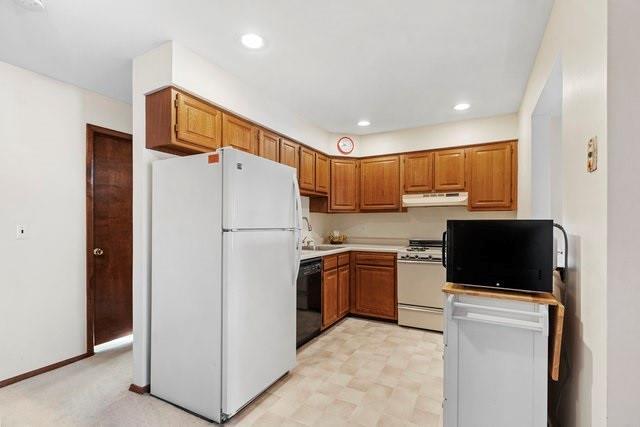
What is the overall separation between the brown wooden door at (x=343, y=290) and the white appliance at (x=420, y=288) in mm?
661

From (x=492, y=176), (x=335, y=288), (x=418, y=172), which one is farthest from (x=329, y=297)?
(x=492, y=176)

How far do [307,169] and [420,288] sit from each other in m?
1.96

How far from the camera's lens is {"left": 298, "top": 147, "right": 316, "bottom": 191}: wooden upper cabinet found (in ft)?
12.2

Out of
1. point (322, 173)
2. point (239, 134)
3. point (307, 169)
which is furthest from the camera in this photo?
point (322, 173)

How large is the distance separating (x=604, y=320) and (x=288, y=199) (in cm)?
192

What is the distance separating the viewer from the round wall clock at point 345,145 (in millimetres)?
4426

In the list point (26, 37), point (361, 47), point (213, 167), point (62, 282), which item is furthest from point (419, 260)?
point (26, 37)

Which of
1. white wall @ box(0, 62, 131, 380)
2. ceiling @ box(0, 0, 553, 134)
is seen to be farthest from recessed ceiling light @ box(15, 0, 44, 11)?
white wall @ box(0, 62, 131, 380)

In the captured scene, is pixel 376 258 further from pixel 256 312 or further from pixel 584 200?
pixel 584 200

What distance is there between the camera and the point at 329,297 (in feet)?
11.5

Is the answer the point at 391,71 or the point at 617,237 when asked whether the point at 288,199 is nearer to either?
the point at 391,71

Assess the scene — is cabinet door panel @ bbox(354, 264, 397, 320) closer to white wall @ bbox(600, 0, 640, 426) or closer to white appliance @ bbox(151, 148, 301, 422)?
white appliance @ bbox(151, 148, 301, 422)

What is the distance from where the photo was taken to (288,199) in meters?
2.45

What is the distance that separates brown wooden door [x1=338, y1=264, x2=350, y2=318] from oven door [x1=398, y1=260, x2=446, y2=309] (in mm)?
663
